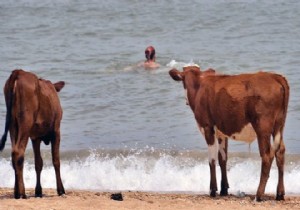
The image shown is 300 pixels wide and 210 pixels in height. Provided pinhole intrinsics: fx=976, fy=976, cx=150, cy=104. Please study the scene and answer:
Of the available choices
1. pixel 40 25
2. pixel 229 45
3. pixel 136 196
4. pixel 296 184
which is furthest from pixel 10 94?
pixel 40 25

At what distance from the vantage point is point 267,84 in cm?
1040

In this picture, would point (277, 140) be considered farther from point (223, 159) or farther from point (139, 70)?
point (139, 70)

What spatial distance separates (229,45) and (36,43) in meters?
5.47

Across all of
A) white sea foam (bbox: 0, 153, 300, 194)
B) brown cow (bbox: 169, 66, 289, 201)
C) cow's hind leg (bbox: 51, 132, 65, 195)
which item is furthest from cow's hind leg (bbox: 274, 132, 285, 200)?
cow's hind leg (bbox: 51, 132, 65, 195)

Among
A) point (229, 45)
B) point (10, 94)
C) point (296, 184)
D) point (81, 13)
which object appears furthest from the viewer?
point (81, 13)

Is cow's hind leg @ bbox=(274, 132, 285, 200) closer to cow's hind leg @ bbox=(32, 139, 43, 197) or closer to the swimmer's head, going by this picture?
cow's hind leg @ bbox=(32, 139, 43, 197)

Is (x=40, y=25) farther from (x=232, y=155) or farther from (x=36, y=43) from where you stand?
(x=232, y=155)

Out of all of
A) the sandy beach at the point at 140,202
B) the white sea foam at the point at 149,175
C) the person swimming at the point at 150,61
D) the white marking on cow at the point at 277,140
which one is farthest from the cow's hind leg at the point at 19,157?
the person swimming at the point at 150,61

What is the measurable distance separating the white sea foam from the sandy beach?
4.81 feet

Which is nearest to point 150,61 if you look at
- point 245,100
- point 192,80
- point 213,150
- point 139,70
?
point 139,70

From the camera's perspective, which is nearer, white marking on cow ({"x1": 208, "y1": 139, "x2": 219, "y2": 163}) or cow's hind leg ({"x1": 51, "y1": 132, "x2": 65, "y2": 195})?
cow's hind leg ({"x1": 51, "y1": 132, "x2": 65, "y2": 195})

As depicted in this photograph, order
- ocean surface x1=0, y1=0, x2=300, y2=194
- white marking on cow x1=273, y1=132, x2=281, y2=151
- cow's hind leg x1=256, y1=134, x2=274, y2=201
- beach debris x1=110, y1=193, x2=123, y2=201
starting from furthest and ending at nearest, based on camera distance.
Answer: ocean surface x1=0, y1=0, x2=300, y2=194 < beach debris x1=110, y1=193, x2=123, y2=201 < white marking on cow x1=273, y1=132, x2=281, y2=151 < cow's hind leg x1=256, y1=134, x2=274, y2=201

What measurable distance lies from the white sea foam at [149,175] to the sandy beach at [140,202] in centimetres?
147

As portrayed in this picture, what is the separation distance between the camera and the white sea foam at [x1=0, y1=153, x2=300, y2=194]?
512 inches
